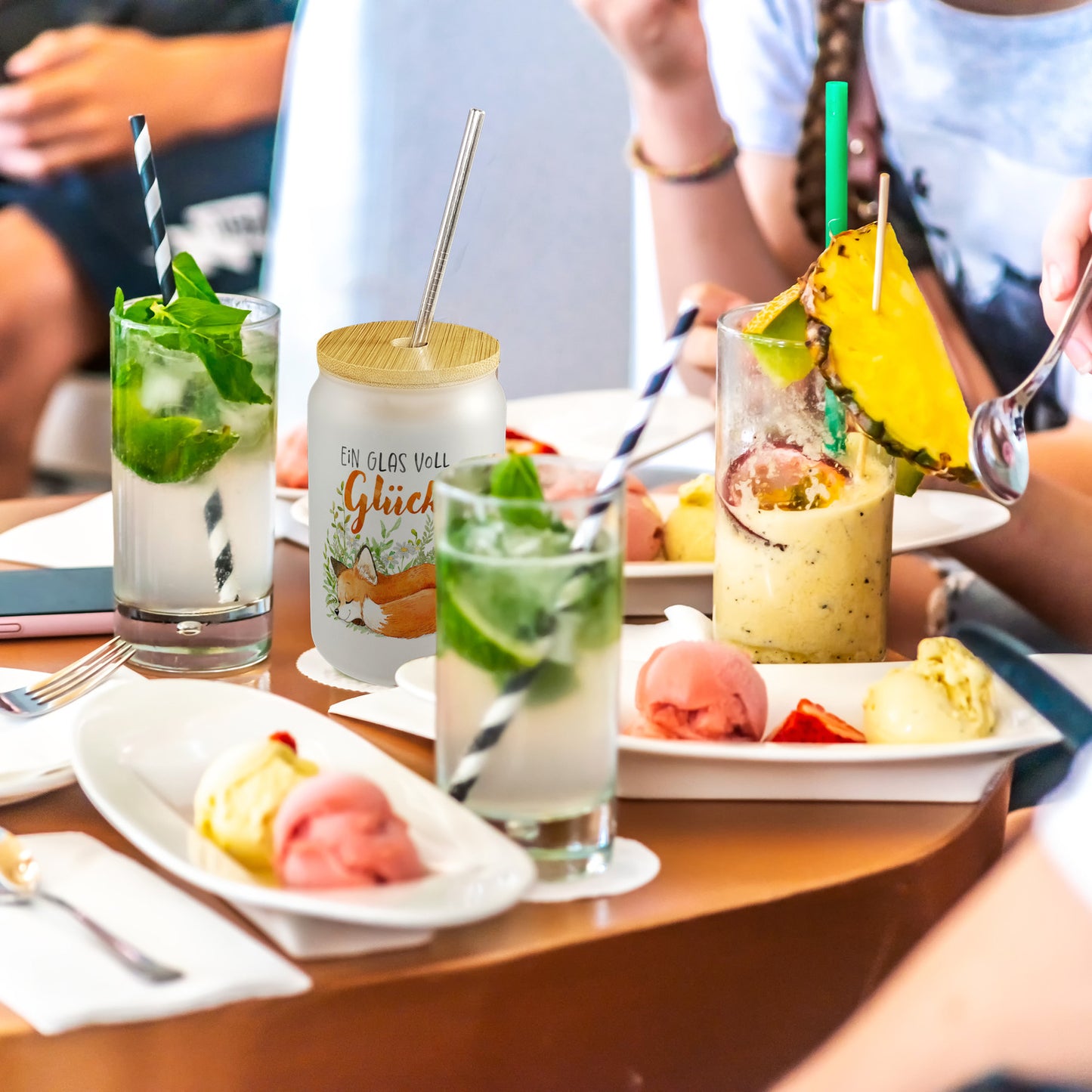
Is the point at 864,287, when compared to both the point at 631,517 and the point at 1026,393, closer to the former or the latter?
the point at 1026,393

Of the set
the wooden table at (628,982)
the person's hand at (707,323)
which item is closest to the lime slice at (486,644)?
the wooden table at (628,982)

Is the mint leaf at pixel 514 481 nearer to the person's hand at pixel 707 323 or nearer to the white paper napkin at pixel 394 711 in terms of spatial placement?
the white paper napkin at pixel 394 711

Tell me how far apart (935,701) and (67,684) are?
48cm

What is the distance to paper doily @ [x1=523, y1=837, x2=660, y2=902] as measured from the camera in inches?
24.9

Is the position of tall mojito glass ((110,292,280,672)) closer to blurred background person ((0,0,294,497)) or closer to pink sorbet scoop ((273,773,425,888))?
pink sorbet scoop ((273,773,425,888))

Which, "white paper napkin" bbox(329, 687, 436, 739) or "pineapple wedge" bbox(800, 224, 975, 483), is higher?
"pineapple wedge" bbox(800, 224, 975, 483)

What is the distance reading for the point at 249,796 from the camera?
2.03ft

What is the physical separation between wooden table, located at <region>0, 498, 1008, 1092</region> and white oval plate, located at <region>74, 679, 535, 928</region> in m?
0.03

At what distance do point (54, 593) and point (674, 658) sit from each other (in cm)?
45

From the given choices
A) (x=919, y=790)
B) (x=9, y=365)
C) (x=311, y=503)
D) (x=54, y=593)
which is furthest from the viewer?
(x=9, y=365)

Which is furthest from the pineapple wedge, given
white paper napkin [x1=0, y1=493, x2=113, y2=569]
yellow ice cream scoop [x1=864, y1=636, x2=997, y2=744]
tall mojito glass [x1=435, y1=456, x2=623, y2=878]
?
white paper napkin [x1=0, y1=493, x2=113, y2=569]

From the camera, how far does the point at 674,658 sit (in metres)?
0.74

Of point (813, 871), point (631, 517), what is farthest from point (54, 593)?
point (813, 871)

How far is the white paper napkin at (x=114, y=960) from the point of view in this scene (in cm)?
53
